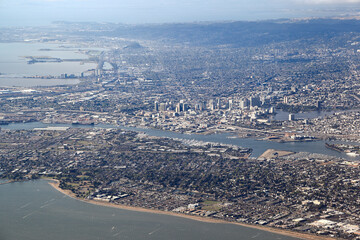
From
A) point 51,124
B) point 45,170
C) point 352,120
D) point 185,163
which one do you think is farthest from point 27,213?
point 352,120

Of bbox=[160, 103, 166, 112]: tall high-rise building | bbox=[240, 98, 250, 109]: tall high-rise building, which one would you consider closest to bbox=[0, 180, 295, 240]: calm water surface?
bbox=[160, 103, 166, 112]: tall high-rise building

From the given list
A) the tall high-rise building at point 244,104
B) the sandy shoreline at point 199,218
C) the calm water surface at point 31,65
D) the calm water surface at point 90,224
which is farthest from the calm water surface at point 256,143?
the calm water surface at point 31,65

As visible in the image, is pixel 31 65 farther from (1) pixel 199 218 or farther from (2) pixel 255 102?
(1) pixel 199 218

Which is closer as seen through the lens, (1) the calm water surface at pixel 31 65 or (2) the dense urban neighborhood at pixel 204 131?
(2) the dense urban neighborhood at pixel 204 131

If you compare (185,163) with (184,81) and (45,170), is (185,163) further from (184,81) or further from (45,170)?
(184,81)

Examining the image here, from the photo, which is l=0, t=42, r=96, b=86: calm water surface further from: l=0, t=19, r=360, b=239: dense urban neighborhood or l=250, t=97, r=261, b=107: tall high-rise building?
l=250, t=97, r=261, b=107: tall high-rise building

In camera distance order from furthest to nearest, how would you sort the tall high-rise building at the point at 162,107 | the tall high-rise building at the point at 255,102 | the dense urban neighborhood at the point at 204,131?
1. the tall high-rise building at the point at 255,102
2. the tall high-rise building at the point at 162,107
3. the dense urban neighborhood at the point at 204,131

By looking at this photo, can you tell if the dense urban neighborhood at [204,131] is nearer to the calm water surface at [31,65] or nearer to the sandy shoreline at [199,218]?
the sandy shoreline at [199,218]

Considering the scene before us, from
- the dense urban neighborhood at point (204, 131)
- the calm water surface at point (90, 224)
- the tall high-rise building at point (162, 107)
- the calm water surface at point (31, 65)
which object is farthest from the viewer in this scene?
the calm water surface at point (31, 65)
